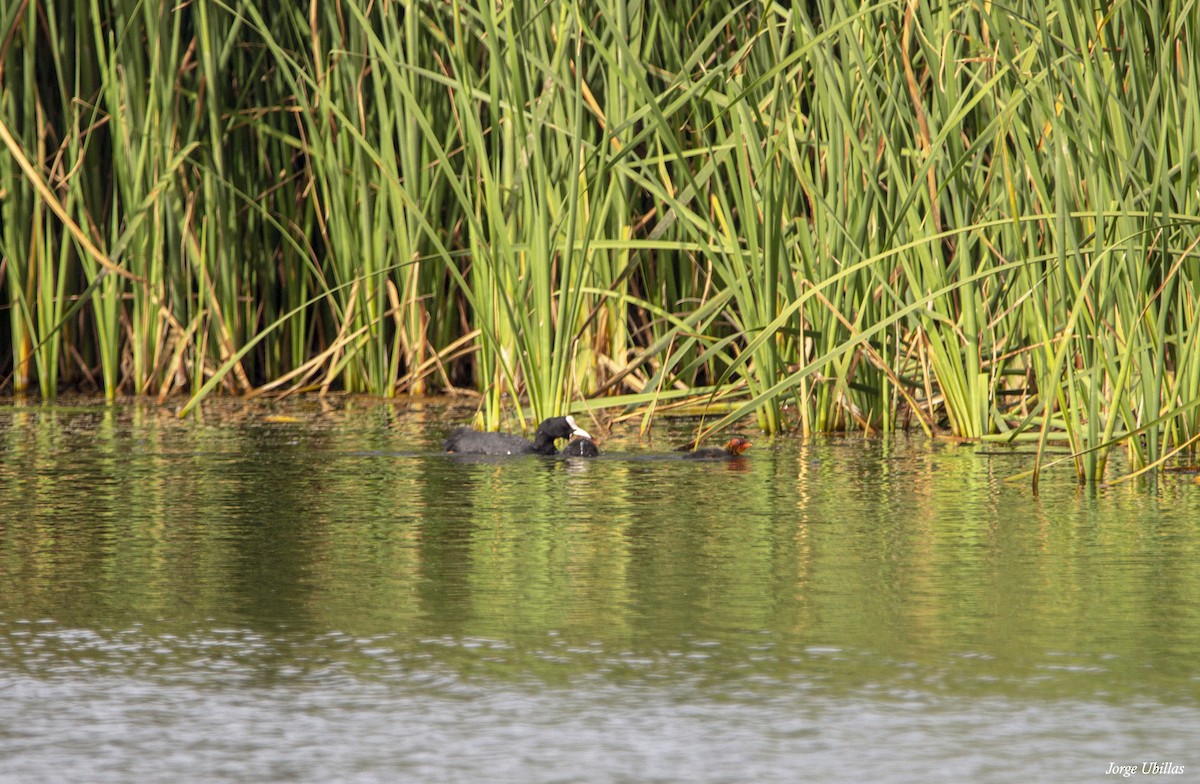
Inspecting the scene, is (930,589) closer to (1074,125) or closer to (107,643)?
(107,643)

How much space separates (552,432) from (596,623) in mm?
2990

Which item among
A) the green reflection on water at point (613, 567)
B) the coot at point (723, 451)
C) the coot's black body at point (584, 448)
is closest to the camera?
the green reflection on water at point (613, 567)

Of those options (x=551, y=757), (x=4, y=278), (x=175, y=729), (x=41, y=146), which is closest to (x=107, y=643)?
(x=175, y=729)

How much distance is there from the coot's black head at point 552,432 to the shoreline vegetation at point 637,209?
0.30 m

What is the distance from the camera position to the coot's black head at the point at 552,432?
22.2ft

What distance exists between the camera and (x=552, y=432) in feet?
22.4

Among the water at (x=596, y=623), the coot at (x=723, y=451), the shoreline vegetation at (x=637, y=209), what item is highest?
the shoreline vegetation at (x=637, y=209)

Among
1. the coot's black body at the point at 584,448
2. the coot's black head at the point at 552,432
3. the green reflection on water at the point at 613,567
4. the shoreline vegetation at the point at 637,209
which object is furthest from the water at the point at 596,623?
the shoreline vegetation at the point at 637,209

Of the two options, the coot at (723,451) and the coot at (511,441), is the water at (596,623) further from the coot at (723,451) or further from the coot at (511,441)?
the coot at (511,441)

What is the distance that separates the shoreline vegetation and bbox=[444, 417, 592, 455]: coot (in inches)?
12.6

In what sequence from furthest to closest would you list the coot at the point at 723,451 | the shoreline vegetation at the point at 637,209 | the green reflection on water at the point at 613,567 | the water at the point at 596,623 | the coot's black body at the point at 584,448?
the coot's black body at the point at 584,448, the coot at the point at 723,451, the shoreline vegetation at the point at 637,209, the green reflection on water at the point at 613,567, the water at the point at 596,623

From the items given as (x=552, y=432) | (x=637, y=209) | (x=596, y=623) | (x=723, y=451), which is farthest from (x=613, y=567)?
(x=637, y=209)

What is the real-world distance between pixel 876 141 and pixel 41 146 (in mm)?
4114

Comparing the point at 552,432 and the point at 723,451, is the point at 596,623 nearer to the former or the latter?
the point at 723,451
